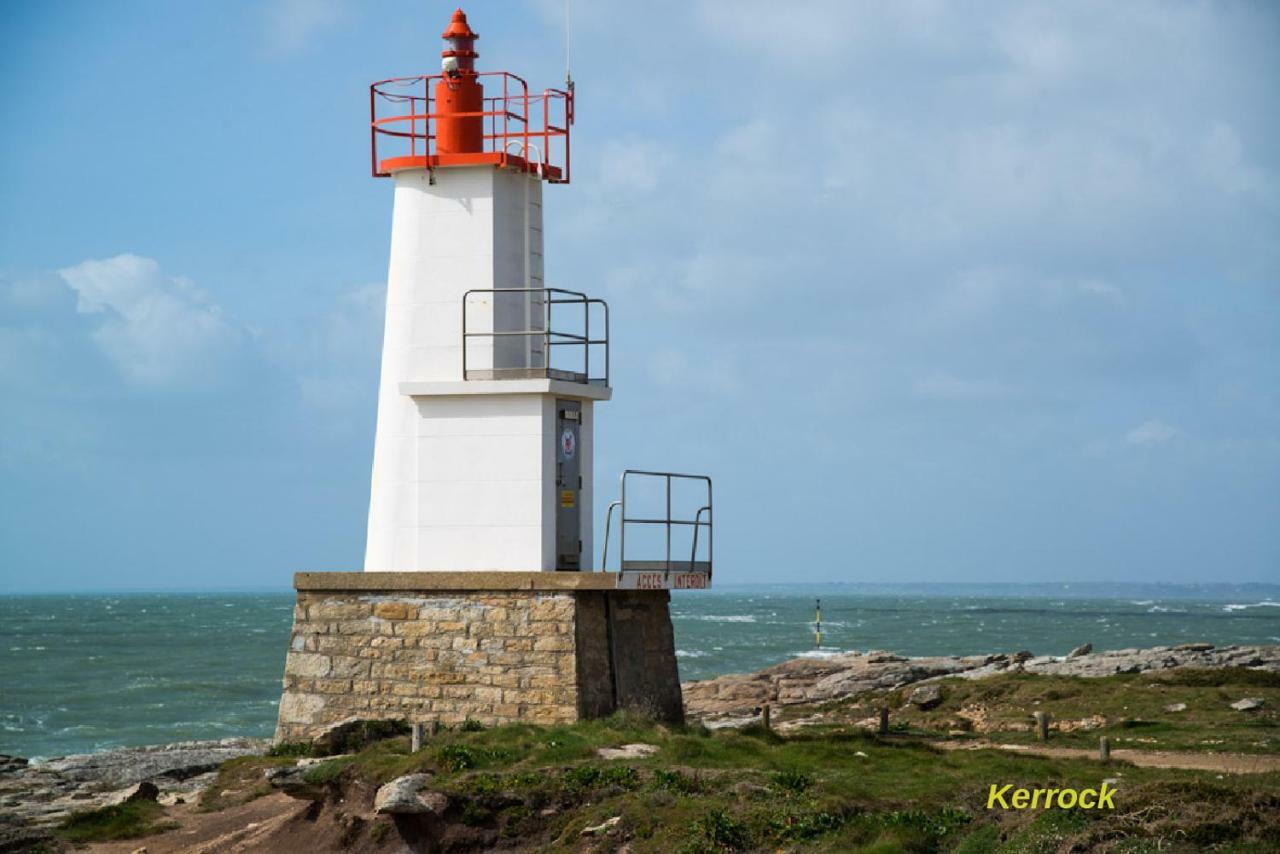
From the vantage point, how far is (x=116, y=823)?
16266mm

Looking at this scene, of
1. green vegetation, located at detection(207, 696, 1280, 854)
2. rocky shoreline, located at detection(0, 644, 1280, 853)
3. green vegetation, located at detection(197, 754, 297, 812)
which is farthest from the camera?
rocky shoreline, located at detection(0, 644, 1280, 853)

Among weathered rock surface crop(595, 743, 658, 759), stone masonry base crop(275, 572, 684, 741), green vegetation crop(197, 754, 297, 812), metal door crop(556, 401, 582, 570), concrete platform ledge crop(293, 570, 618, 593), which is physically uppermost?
metal door crop(556, 401, 582, 570)

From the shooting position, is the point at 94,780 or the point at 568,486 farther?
the point at 94,780

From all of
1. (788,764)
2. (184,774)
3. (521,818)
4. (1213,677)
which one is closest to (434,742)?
(521,818)

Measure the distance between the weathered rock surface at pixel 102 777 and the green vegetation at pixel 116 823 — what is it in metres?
0.32

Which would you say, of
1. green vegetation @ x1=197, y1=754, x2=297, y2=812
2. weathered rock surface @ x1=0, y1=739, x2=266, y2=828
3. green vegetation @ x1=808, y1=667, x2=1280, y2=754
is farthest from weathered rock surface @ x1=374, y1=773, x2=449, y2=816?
green vegetation @ x1=808, y1=667, x2=1280, y2=754

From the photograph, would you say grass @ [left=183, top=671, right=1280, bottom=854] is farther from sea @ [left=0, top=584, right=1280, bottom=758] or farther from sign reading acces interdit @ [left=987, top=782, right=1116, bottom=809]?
sea @ [left=0, top=584, right=1280, bottom=758]

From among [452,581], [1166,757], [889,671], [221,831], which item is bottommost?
[221,831]

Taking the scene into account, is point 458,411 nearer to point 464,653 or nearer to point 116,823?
point 464,653

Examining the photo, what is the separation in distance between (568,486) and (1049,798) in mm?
7090

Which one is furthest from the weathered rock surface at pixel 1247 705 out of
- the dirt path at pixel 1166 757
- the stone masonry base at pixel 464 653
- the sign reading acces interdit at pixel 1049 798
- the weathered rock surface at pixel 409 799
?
the weathered rock surface at pixel 409 799

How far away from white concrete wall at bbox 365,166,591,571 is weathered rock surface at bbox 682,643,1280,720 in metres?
11.3

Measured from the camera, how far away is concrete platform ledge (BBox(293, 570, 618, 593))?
663 inches

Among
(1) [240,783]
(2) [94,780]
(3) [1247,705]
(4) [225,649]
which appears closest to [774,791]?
(1) [240,783]
